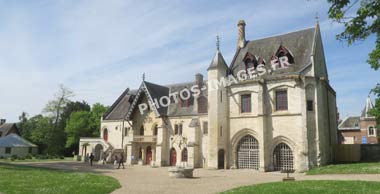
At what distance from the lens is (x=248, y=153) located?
97.0 feet

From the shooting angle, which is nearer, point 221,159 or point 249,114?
point 249,114

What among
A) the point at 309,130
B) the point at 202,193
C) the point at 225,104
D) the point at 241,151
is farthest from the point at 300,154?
the point at 202,193

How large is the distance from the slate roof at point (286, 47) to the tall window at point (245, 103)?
10.3ft

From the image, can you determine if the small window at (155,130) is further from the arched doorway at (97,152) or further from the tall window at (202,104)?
the arched doorway at (97,152)

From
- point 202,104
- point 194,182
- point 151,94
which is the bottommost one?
point 194,182

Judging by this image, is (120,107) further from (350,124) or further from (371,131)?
(350,124)

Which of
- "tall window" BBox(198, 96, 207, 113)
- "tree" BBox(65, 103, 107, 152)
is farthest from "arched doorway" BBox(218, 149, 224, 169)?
"tree" BBox(65, 103, 107, 152)

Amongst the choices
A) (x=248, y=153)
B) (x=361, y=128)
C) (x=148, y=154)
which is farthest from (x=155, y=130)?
(x=361, y=128)

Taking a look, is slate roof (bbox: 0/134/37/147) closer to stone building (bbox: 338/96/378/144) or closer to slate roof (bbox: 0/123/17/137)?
slate roof (bbox: 0/123/17/137)

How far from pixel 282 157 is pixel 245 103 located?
599cm

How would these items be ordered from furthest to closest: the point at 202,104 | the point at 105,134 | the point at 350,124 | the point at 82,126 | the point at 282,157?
the point at 82,126 → the point at 350,124 → the point at 105,134 → the point at 202,104 → the point at 282,157

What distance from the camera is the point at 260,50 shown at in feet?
106

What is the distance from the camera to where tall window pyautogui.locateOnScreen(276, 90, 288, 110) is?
2820cm

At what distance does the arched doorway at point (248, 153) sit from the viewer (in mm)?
29203
